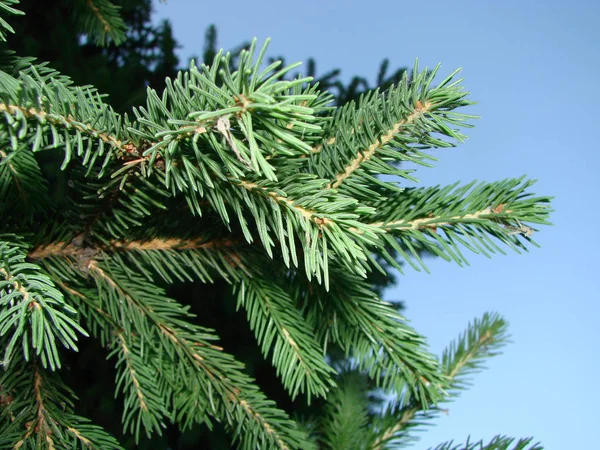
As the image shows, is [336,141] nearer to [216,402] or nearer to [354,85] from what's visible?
[216,402]

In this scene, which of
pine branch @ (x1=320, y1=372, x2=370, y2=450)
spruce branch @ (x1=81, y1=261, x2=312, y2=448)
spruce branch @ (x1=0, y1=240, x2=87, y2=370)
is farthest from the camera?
pine branch @ (x1=320, y1=372, x2=370, y2=450)

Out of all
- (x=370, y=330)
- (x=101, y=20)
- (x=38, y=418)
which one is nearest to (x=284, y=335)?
(x=370, y=330)

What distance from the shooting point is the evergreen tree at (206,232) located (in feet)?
0.94

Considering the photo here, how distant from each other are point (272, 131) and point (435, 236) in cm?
17

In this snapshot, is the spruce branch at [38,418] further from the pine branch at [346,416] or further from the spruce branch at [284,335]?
the pine branch at [346,416]

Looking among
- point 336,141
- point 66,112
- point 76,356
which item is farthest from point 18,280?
point 76,356

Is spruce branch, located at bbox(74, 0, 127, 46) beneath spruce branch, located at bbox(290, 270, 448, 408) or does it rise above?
above

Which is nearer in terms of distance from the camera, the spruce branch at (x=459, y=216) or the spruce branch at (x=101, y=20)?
the spruce branch at (x=459, y=216)

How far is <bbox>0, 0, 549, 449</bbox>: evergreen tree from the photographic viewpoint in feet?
0.94

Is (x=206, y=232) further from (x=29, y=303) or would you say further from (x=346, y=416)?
(x=346, y=416)

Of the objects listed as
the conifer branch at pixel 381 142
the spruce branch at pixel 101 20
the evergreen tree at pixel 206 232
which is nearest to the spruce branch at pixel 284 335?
the evergreen tree at pixel 206 232

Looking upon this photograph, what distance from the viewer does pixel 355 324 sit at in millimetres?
421

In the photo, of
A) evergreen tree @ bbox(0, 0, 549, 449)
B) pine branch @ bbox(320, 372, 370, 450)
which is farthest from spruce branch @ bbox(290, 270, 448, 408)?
pine branch @ bbox(320, 372, 370, 450)

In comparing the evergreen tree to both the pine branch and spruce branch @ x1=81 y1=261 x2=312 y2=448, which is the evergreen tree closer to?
spruce branch @ x1=81 y1=261 x2=312 y2=448
